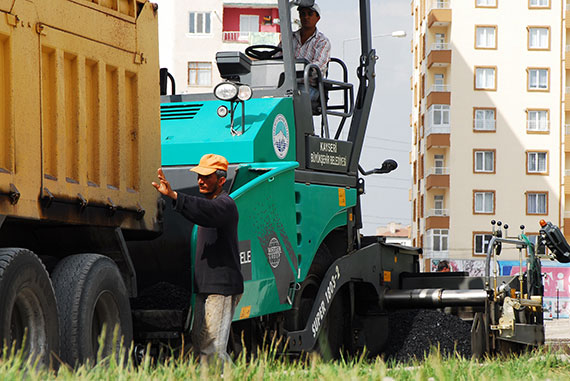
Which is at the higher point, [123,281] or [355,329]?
[123,281]

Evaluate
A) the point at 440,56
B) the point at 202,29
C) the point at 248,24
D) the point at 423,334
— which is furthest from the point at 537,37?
the point at 423,334

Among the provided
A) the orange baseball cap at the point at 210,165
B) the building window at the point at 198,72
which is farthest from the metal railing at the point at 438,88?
the orange baseball cap at the point at 210,165

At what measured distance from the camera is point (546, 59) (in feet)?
227

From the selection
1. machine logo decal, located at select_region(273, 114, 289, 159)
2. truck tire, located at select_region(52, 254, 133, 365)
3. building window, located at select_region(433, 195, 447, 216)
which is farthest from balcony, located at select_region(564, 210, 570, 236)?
truck tire, located at select_region(52, 254, 133, 365)

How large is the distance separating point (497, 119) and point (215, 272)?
6328 centimetres

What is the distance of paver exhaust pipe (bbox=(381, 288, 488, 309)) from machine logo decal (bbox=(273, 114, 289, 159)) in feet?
8.54

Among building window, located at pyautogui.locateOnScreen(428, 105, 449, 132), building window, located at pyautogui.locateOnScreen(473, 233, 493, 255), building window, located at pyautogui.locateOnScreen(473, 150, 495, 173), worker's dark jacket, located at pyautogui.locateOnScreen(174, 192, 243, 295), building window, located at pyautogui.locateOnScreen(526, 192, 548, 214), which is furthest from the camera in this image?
building window, located at pyautogui.locateOnScreen(428, 105, 449, 132)

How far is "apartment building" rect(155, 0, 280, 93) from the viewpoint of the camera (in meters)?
60.8

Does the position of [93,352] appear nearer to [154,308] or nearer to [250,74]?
[154,308]

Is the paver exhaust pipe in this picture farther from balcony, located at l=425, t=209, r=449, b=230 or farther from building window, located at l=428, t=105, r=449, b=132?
building window, located at l=428, t=105, r=449, b=132

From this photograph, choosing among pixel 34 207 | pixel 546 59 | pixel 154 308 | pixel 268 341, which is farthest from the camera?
pixel 546 59

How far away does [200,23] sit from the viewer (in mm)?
62719

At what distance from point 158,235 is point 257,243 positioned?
88 cm

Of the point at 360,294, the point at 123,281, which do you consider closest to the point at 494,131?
the point at 360,294
